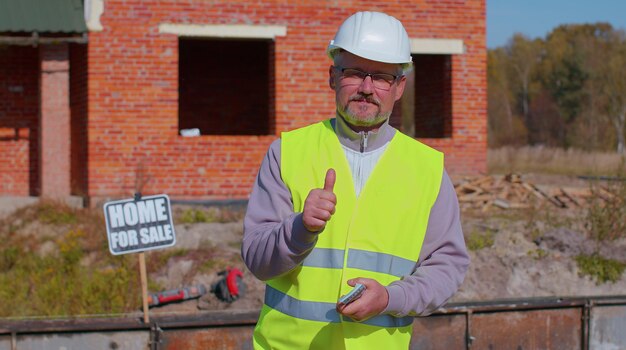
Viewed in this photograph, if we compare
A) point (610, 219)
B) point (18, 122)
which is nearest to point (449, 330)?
point (610, 219)

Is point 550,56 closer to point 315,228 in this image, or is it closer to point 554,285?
point 554,285

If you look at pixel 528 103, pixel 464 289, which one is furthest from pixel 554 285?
pixel 528 103

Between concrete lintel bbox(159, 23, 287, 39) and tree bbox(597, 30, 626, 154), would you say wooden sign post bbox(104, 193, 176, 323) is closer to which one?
concrete lintel bbox(159, 23, 287, 39)

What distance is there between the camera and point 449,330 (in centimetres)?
777

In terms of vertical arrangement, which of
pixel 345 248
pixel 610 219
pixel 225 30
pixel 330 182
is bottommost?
pixel 610 219

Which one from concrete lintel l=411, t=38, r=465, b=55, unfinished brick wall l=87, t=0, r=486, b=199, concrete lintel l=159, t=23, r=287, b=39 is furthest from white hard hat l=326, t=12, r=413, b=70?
concrete lintel l=411, t=38, r=465, b=55

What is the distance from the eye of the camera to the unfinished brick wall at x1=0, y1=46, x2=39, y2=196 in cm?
1647

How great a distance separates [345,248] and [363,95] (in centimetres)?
53

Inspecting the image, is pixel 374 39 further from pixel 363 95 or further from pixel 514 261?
pixel 514 261

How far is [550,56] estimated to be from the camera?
78688 mm

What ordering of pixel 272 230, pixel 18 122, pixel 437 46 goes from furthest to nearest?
pixel 18 122 < pixel 437 46 < pixel 272 230

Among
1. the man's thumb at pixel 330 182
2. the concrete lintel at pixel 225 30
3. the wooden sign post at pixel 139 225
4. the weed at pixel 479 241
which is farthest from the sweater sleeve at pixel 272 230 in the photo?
the concrete lintel at pixel 225 30

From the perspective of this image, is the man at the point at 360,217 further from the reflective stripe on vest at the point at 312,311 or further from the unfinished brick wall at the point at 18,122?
the unfinished brick wall at the point at 18,122

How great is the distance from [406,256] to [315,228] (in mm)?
538
